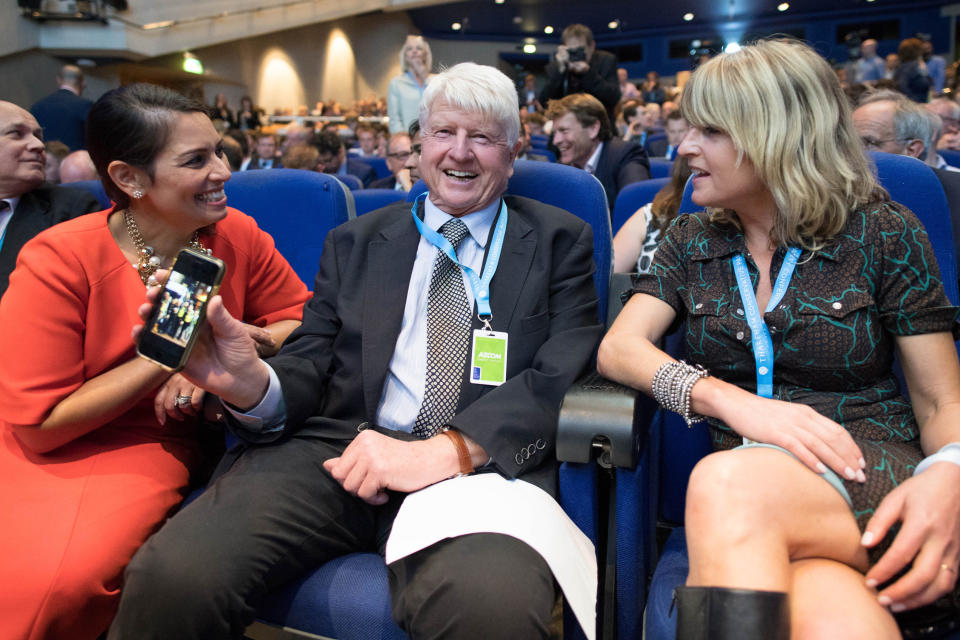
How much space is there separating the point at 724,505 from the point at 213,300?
0.86 metres

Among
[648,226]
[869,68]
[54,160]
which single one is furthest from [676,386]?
[869,68]

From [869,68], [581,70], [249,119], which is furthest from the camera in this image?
[249,119]

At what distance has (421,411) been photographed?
1.46 meters

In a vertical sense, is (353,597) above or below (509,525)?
below

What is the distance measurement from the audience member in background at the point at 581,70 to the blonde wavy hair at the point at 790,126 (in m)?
3.31

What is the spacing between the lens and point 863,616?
91cm

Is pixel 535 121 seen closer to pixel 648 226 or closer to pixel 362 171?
pixel 362 171

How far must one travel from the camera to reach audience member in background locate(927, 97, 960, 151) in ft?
15.5

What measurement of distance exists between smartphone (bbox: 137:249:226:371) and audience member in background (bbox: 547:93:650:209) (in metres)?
2.91

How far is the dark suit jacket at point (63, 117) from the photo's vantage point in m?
6.11

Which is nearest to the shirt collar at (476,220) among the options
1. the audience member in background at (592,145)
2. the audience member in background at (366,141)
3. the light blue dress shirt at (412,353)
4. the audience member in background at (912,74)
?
the light blue dress shirt at (412,353)

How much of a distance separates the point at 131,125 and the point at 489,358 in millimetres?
916

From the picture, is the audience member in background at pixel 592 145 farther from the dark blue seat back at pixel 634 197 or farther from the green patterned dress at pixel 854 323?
the green patterned dress at pixel 854 323

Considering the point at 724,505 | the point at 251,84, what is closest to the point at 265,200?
the point at 724,505
